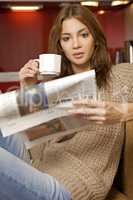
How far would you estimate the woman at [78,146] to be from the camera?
37.4 inches

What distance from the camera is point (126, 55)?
2.56 metres

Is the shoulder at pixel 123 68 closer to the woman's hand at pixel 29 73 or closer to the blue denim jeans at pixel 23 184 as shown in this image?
the woman's hand at pixel 29 73

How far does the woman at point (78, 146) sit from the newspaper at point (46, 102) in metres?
0.09

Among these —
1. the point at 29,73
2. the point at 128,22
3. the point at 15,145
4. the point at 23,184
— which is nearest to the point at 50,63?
the point at 29,73

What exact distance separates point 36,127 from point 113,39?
1.87 m

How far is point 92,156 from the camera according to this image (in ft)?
3.80

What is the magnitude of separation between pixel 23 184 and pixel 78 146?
0.29m

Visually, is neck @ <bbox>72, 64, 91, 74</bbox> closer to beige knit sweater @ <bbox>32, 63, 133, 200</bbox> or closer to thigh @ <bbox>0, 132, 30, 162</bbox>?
beige knit sweater @ <bbox>32, 63, 133, 200</bbox>

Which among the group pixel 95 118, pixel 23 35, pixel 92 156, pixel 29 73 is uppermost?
pixel 23 35

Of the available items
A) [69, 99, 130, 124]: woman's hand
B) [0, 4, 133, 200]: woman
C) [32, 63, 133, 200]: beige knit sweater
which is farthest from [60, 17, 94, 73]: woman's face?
[69, 99, 130, 124]: woman's hand

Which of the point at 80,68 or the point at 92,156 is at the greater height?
the point at 80,68

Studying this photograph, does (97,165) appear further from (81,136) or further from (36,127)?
(36,127)

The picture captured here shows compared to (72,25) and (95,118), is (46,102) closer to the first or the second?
(95,118)

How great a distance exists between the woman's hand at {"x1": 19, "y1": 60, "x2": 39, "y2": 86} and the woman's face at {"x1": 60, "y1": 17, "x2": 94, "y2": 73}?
0.39 feet
